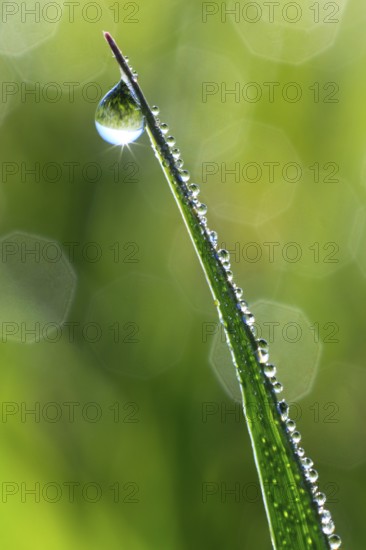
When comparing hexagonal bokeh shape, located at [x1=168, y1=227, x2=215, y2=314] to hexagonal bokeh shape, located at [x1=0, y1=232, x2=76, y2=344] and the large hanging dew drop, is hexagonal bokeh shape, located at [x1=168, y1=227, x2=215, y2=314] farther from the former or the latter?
the large hanging dew drop

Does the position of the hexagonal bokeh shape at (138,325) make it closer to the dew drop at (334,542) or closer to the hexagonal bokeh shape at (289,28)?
the hexagonal bokeh shape at (289,28)

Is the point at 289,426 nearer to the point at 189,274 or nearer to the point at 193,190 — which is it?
the point at 193,190

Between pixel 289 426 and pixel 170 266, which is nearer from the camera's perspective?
pixel 289 426

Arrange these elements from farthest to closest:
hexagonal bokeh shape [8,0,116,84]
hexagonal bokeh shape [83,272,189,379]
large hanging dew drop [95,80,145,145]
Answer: hexagonal bokeh shape [8,0,116,84] → hexagonal bokeh shape [83,272,189,379] → large hanging dew drop [95,80,145,145]

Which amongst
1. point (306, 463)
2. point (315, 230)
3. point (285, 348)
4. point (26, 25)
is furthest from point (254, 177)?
point (306, 463)

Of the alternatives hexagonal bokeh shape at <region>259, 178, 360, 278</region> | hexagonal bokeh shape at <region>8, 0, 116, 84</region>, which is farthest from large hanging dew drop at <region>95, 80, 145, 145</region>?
hexagonal bokeh shape at <region>8, 0, 116, 84</region>

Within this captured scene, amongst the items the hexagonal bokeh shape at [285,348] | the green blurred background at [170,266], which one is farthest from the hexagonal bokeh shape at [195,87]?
the hexagonal bokeh shape at [285,348]
